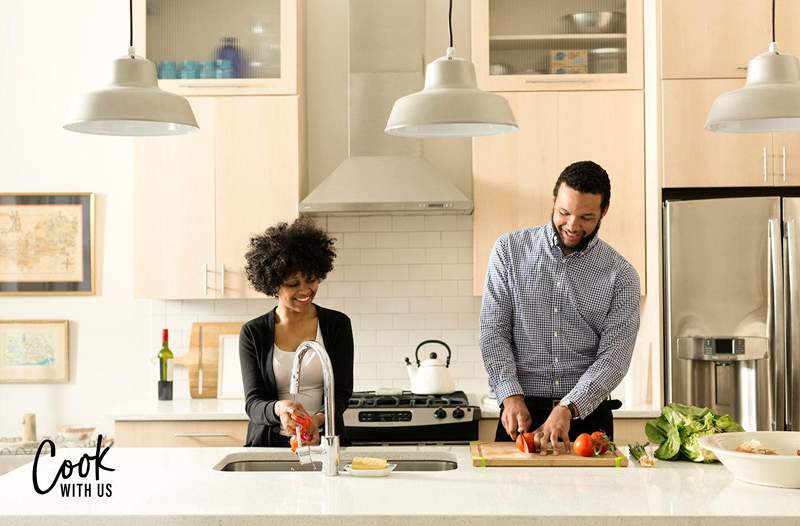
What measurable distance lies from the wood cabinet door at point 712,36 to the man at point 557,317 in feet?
4.62

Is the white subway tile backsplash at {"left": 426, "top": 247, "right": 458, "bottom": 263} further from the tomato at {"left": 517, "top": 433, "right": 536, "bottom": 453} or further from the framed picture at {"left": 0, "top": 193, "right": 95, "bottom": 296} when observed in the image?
the tomato at {"left": 517, "top": 433, "right": 536, "bottom": 453}

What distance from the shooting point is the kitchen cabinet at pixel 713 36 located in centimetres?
411

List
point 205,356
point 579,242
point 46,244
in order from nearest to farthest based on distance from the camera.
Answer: point 579,242, point 205,356, point 46,244

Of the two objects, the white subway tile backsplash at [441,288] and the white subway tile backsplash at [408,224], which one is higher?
the white subway tile backsplash at [408,224]

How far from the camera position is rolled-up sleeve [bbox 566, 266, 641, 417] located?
2852mm

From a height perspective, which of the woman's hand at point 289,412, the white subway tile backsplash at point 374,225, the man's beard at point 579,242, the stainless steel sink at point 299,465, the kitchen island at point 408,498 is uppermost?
the white subway tile backsplash at point 374,225

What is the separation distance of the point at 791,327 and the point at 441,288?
1653mm

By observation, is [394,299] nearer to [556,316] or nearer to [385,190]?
[385,190]

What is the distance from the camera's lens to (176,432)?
4.11 meters

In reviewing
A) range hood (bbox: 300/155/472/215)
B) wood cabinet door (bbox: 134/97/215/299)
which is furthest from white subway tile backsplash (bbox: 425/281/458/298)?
wood cabinet door (bbox: 134/97/215/299)

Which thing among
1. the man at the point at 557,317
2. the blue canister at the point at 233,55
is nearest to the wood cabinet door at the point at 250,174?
the blue canister at the point at 233,55

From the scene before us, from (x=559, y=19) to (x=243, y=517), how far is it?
3140 mm

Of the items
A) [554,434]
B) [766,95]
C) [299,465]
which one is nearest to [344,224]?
[299,465]

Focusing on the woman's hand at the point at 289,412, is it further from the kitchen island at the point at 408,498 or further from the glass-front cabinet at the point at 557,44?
the glass-front cabinet at the point at 557,44
